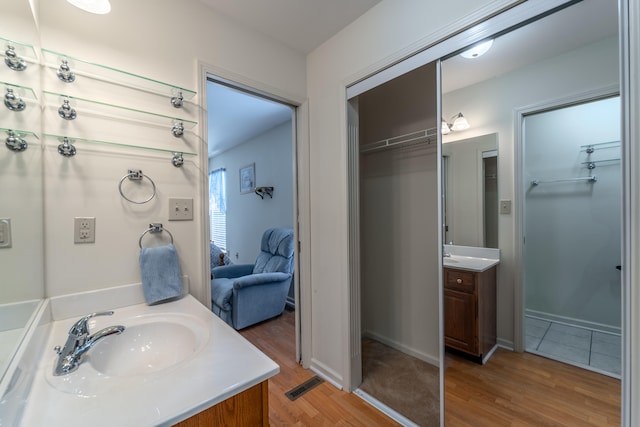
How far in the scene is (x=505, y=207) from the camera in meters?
1.73

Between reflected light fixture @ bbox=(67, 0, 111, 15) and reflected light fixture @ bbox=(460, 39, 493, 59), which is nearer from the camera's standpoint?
reflected light fixture @ bbox=(67, 0, 111, 15)

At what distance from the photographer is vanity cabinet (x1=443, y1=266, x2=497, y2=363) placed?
169 cm

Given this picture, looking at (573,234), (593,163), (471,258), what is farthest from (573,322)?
(593,163)

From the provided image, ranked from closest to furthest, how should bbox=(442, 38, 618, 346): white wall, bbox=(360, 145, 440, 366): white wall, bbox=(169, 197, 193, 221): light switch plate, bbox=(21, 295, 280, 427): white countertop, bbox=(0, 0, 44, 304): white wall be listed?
bbox=(21, 295, 280, 427): white countertop → bbox=(0, 0, 44, 304): white wall → bbox=(442, 38, 618, 346): white wall → bbox=(169, 197, 193, 221): light switch plate → bbox=(360, 145, 440, 366): white wall

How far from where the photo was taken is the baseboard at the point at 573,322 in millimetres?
1183

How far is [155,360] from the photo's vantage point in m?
1.04

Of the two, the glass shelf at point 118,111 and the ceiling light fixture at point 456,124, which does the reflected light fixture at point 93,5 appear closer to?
the glass shelf at point 118,111

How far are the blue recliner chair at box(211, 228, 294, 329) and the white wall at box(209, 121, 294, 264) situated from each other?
391mm

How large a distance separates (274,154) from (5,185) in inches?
124

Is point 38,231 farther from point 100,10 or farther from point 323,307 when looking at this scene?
point 323,307

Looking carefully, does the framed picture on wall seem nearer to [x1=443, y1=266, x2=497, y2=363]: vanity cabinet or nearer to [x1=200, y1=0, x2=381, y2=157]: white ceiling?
[x1=200, y1=0, x2=381, y2=157]: white ceiling

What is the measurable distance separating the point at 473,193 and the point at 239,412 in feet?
5.70

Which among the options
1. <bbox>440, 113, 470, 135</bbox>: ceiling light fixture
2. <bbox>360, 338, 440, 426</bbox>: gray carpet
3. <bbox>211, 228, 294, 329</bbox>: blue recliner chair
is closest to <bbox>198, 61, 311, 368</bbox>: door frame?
<bbox>360, 338, 440, 426</bbox>: gray carpet

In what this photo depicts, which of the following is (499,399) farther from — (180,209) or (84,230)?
(84,230)
